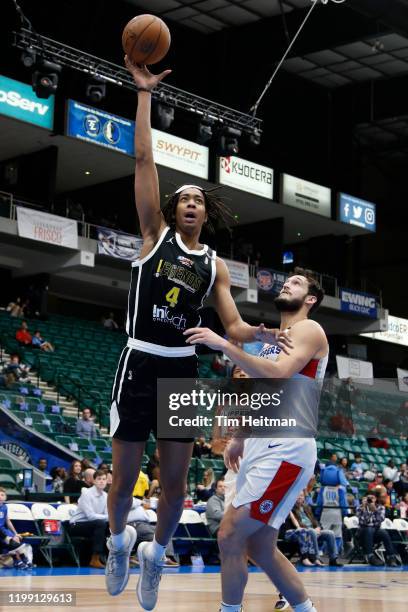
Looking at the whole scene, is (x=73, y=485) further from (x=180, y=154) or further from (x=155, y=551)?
(x=180, y=154)

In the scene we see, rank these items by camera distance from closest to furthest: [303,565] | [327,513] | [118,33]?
[303,565]
[327,513]
[118,33]

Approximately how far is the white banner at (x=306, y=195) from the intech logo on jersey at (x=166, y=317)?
1085 inches

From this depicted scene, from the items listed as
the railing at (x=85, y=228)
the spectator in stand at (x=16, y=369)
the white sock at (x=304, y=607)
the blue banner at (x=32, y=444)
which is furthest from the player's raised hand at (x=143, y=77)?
the railing at (x=85, y=228)

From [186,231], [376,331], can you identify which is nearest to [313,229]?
[376,331]

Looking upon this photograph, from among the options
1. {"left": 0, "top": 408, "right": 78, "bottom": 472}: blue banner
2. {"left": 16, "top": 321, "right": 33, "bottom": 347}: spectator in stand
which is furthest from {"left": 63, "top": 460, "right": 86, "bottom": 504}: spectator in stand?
{"left": 16, "top": 321, "right": 33, "bottom": 347}: spectator in stand

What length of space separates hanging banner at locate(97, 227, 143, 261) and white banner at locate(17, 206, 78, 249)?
0.88 meters

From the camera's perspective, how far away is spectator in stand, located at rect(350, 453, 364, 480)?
2181cm

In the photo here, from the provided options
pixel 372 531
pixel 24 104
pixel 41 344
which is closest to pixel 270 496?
pixel 372 531

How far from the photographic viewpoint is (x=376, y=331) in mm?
35688

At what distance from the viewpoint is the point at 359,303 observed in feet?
113

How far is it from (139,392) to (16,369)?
15673 millimetres

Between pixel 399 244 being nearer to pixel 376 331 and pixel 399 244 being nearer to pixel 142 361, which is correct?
pixel 376 331

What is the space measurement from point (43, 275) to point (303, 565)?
15349 mm

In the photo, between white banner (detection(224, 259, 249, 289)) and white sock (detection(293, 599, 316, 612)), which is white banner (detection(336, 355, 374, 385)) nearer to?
white banner (detection(224, 259, 249, 289))
